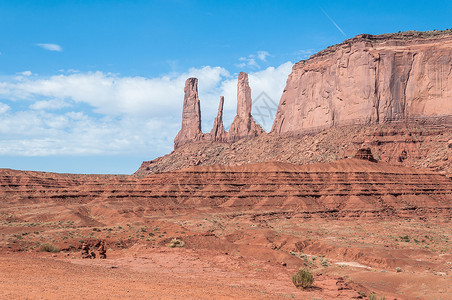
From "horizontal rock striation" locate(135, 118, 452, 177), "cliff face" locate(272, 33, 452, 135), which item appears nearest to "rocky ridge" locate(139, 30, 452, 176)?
"cliff face" locate(272, 33, 452, 135)

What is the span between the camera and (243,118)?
159375mm

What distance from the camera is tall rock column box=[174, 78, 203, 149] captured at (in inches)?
6919

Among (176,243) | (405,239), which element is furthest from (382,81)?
(176,243)

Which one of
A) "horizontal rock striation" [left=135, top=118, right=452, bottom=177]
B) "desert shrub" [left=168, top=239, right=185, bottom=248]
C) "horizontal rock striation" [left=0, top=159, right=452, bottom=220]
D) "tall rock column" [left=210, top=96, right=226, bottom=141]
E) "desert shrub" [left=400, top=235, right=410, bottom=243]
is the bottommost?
"desert shrub" [left=168, top=239, right=185, bottom=248]

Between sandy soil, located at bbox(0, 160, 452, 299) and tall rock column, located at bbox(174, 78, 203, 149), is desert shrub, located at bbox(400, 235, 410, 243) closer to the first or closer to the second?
sandy soil, located at bbox(0, 160, 452, 299)

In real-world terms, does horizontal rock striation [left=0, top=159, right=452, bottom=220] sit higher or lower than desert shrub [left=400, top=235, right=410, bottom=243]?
higher

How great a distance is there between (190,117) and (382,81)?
8537 cm

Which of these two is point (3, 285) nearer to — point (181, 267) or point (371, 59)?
point (181, 267)

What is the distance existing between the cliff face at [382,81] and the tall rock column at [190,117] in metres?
53.3

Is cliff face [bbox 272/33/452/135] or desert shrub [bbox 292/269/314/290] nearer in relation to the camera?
desert shrub [bbox 292/269/314/290]

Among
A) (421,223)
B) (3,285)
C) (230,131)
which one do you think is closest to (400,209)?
(421,223)

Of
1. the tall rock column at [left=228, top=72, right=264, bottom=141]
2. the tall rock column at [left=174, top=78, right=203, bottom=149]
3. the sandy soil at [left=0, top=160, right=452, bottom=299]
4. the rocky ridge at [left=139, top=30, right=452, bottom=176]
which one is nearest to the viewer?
the sandy soil at [left=0, top=160, right=452, bottom=299]

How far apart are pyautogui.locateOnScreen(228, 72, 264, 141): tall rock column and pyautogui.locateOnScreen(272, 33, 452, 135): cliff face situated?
905 inches

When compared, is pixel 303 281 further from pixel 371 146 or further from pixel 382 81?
pixel 382 81
